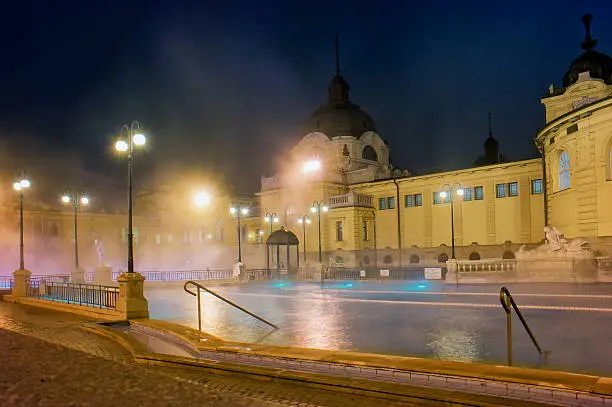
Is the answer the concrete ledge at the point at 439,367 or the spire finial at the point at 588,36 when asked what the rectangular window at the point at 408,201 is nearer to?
the spire finial at the point at 588,36

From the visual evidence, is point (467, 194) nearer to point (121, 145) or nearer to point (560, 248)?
point (560, 248)

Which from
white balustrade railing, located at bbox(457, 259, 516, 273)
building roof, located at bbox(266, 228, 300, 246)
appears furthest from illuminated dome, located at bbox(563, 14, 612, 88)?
building roof, located at bbox(266, 228, 300, 246)

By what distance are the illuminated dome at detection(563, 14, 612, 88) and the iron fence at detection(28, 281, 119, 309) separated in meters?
34.0

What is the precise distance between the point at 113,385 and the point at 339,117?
5611cm

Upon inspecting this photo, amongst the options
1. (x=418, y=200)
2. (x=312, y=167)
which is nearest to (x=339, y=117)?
(x=312, y=167)

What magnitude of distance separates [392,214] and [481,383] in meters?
45.7

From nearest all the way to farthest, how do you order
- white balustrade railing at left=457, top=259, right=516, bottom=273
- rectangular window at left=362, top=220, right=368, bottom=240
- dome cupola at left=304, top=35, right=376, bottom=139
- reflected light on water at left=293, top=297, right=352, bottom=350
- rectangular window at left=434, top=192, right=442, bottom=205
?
1. reflected light on water at left=293, top=297, right=352, bottom=350
2. white balustrade railing at left=457, top=259, right=516, bottom=273
3. rectangular window at left=434, top=192, right=442, bottom=205
4. rectangular window at left=362, top=220, right=368, bottom=240
5. dome cupola at left=304, top=35, right=376, bottom=139

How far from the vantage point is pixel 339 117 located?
61.4 meters

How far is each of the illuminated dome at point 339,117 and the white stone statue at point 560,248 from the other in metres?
34.7

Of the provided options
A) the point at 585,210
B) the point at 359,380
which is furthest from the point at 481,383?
the point at 585,210

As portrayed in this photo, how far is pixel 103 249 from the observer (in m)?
74.3

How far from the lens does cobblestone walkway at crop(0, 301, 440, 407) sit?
20.9 feet

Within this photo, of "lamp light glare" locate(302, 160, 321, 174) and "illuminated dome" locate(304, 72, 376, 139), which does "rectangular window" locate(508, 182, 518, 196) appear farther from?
"illuminated dome" locate(304, 72, 376, 139)

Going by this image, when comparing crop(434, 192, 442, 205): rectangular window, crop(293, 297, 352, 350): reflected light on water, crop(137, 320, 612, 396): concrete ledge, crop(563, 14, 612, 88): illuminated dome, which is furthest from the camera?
crop(434, 192, 442, 205): rectangular window
